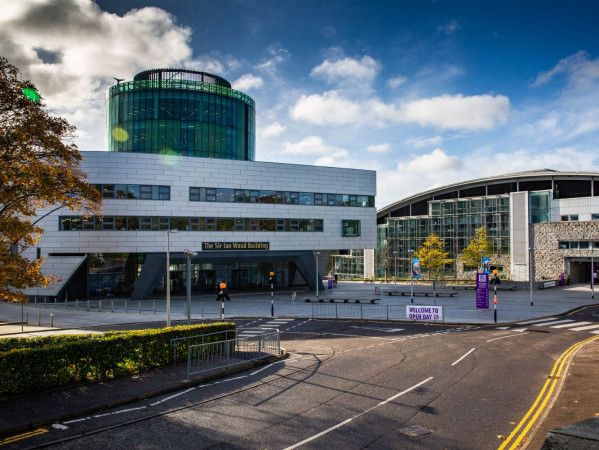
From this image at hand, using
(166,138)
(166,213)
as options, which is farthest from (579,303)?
(166,138)

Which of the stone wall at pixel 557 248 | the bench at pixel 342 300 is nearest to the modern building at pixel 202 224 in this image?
the bench at pixel 342 300

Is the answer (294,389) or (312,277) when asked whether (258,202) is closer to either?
(312,277)

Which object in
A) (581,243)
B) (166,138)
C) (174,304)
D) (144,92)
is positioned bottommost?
(174,304)

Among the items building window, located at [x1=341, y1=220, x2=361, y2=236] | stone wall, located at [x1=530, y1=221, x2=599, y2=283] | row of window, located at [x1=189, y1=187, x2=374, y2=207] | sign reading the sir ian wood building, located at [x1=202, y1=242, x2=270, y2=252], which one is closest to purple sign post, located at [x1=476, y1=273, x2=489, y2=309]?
building window, located at [x1=341, y1=220, x2=361, y2=236]

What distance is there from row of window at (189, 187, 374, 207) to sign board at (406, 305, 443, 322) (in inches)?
946

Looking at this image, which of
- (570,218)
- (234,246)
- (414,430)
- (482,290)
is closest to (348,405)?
(414,430)

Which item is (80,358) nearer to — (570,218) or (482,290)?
(482,290)

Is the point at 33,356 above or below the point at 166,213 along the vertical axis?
below

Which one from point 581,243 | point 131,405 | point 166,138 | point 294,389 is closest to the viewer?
point 131,405

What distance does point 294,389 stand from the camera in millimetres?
15406

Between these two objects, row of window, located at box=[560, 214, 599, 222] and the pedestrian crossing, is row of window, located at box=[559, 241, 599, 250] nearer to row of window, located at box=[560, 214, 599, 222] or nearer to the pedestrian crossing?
row of window, located at box=[560, 214, 599, 222]

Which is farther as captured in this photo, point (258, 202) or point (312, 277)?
point (312, 277)

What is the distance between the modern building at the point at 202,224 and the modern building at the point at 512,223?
29.5 metres

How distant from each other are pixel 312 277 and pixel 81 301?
25605mm
